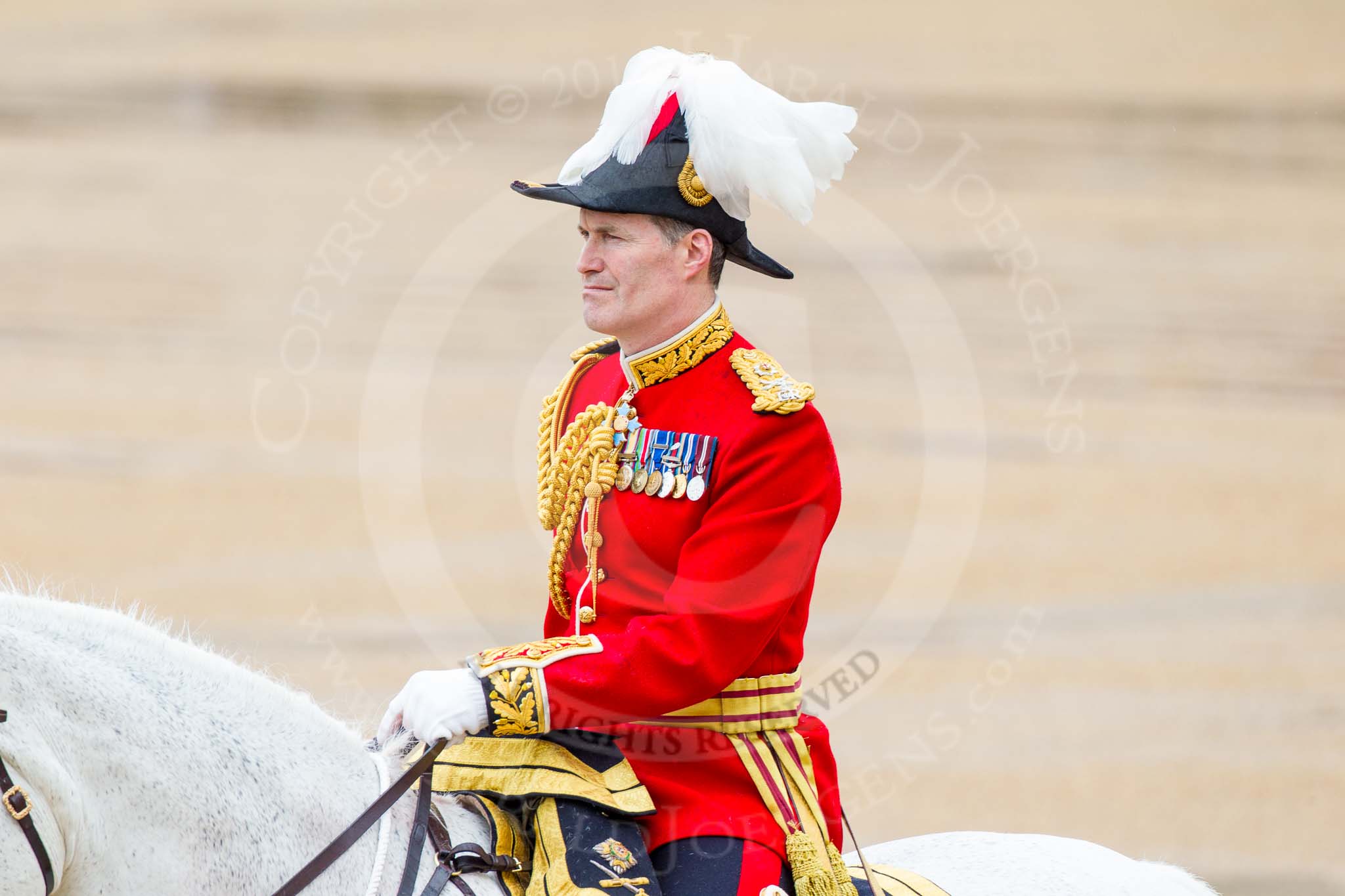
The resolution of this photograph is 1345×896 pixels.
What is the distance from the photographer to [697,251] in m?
1.57

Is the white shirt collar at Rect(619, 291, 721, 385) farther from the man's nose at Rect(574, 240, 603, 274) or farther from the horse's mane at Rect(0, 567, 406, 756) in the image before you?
the horse's mane at Rect(0, 567, 406, 756)

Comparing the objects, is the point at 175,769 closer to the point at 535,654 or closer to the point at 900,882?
the point at 535,654

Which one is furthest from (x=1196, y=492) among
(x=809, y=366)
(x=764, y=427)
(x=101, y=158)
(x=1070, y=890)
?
(x=101, y=158)

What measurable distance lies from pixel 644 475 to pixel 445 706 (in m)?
0.35

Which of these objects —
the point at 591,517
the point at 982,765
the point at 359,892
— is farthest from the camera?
the point at 982,765

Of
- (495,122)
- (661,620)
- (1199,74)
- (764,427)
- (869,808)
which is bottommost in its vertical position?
(869,808)

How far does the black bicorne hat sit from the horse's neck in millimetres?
617

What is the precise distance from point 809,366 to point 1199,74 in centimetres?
258

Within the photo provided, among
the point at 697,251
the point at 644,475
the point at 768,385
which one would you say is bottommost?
the point at 644,475

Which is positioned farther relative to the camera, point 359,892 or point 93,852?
point 359,892

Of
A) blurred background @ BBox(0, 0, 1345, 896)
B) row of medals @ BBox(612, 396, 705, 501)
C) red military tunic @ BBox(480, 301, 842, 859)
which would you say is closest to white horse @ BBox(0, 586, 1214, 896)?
red military tunic @ BBox(480, 301, 842, 859)

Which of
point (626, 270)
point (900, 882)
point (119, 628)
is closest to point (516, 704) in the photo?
point (119, 628)

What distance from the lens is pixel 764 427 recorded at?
1.52 metres

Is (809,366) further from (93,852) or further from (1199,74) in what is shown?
(93,852)
